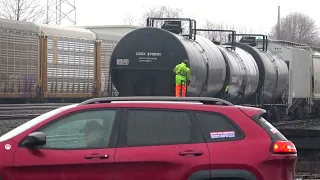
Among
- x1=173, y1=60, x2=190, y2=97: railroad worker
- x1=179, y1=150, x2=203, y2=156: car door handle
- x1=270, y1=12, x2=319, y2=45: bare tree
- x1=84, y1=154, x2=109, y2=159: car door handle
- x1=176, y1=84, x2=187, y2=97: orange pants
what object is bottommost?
A: x1=84, y1=154, x2=109, y2=159: car door handle

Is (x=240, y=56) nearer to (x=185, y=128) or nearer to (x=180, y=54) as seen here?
(x=180, y=54)

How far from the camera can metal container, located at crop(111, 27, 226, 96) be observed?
14.4m

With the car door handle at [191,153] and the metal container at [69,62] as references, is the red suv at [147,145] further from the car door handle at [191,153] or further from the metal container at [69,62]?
the metal container at [69,62]

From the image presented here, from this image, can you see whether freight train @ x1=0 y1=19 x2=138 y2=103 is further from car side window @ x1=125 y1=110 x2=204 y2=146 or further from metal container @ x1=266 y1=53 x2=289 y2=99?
car side window @ x1=125 y1=110 x2=204 y2=146

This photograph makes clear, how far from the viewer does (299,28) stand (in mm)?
102438

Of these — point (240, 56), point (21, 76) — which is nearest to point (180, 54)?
point (240, 56)

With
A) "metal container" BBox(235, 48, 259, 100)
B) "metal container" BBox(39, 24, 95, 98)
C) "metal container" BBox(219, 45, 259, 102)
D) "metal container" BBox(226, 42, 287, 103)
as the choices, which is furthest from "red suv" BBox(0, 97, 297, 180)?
"metal container" BBox(39, 24, 95, 98)

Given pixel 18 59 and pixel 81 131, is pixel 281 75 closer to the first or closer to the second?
pixel 18 59

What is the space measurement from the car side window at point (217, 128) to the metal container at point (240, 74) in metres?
10.5

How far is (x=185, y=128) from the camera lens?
6.07 meters

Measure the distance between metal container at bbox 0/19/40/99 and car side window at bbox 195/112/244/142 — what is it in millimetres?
17239

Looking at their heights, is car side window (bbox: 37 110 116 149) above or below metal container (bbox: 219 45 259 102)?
below

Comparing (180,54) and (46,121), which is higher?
(180,54)

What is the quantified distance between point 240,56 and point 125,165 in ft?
41.8
